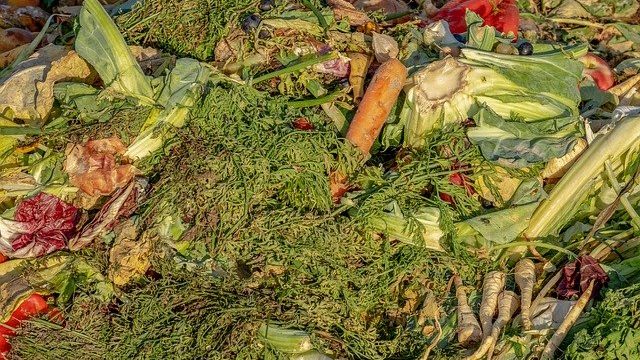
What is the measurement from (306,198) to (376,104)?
26.7 inches

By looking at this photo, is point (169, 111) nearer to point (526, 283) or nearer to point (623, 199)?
point (526, 283)

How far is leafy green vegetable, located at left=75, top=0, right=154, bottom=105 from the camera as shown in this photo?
4.66 m

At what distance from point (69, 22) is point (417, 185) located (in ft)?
9.06

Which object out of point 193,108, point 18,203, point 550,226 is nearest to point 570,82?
point 550,226

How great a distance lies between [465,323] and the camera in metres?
4.32

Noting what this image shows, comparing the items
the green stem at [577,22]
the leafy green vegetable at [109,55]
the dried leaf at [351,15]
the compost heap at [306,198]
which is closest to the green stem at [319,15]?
the compost heap at [306,198]

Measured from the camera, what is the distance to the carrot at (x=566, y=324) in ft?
13.6

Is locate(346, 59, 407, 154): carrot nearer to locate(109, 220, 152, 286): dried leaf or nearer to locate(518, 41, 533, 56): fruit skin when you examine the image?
locate(518, 41, 533, 56): fruit skin

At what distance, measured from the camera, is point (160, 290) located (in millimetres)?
4316

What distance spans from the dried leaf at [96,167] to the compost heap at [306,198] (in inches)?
0.4

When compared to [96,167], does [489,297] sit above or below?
below

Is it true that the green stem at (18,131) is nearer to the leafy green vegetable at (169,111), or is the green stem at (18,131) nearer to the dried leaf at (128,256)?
the leafy green vegetable at (169,111)

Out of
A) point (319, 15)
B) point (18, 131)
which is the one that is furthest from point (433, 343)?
point (18, 131)

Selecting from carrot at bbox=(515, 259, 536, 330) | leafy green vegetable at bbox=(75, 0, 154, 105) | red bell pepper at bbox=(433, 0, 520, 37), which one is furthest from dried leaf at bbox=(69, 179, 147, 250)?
red bell pepper at bbox=(433, 0, 520, 37)
